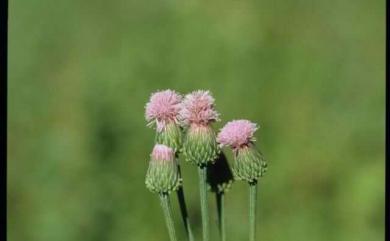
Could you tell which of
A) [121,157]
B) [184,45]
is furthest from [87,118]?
[184,45]

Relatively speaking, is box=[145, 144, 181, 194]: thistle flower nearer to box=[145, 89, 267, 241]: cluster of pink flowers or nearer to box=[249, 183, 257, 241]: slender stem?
box=[145, 89, 267, 241]: cluster of pink flowers

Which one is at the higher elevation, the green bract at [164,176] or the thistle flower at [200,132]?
the thistle flower at [200,132]

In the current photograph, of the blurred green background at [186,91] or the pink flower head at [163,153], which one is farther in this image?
the blurred green background at [186,91]

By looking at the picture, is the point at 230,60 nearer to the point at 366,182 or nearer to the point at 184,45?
the point at 184,45

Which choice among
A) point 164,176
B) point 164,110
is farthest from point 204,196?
point 164,110
